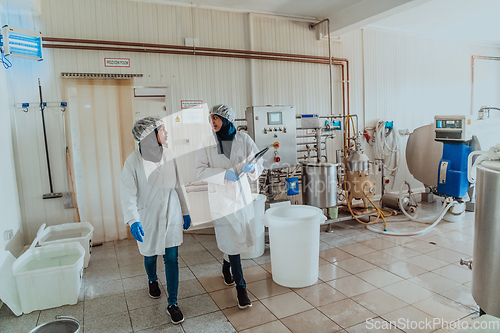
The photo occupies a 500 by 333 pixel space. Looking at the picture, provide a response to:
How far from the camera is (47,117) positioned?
12.1ft

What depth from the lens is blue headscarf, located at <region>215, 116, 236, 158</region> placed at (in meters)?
2.55

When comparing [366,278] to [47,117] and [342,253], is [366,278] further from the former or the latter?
[47,117]

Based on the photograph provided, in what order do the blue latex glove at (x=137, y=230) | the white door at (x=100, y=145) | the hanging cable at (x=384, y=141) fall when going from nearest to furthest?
the blue latex glove at (x=137, y=230)
the white door at (x=100, y=145)
the hanging cable at (x=384, y=141)

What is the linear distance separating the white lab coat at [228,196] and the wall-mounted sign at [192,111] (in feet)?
5.98

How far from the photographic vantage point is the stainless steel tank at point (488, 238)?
1943mm

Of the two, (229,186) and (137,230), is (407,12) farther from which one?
(137,230)

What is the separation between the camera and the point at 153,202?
235 cm

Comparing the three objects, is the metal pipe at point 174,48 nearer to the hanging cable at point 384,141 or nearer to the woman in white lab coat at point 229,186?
the hanging cable at point 384,141

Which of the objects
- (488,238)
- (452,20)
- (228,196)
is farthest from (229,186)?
(452,20)

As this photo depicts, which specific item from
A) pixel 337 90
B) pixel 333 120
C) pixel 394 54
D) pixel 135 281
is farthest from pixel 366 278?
pixel 394 54

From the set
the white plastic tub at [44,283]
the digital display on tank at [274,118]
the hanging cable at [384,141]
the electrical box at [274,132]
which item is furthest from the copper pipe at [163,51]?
the white plastic tub at [44,283]

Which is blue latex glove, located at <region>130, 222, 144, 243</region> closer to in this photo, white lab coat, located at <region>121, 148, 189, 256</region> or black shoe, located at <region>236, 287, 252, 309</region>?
white lab coat, located at <region>121, 148, 189, 256</region>

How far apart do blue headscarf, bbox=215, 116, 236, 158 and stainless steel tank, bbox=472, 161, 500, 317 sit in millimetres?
1694

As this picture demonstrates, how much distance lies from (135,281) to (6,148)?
1870 millimetres
